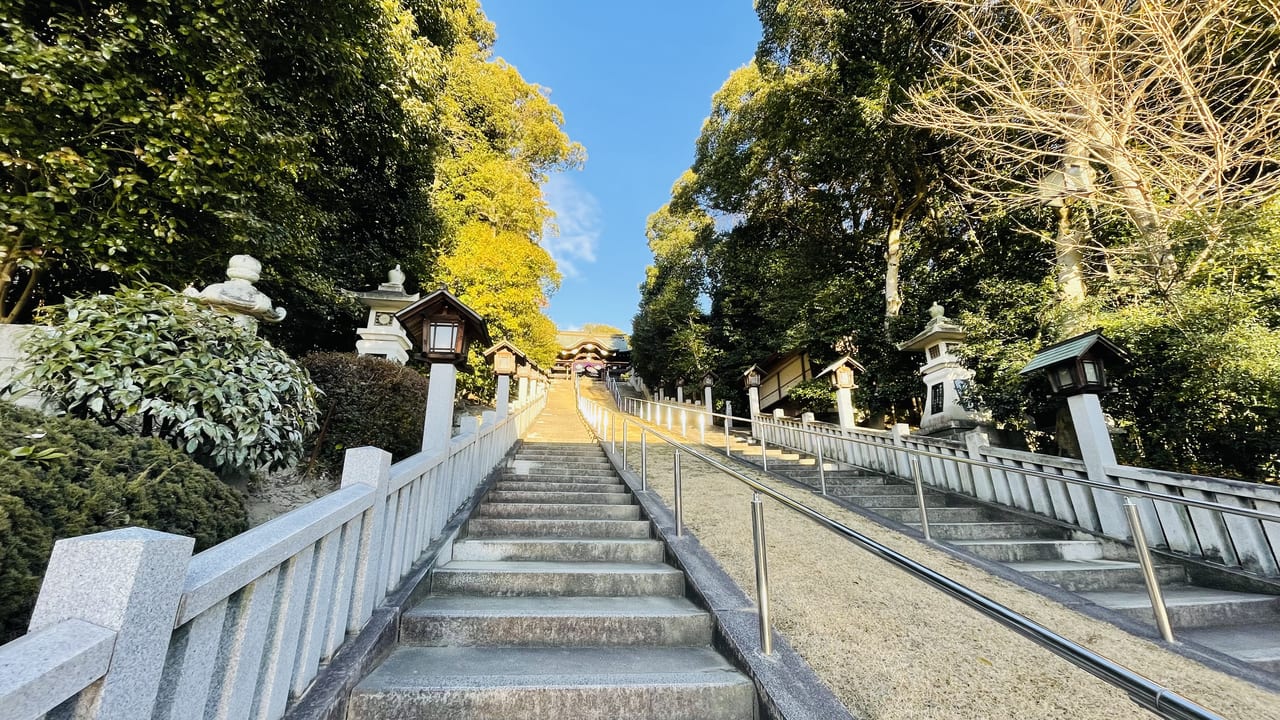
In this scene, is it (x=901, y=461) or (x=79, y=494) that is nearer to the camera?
(x=79, y=494)

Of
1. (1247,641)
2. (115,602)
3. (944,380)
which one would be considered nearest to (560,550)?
(115,602)

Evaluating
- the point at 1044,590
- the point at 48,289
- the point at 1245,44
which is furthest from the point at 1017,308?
the point at 48,289

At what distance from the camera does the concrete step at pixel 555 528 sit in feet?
11.4

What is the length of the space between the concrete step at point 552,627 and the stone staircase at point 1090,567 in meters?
3.01

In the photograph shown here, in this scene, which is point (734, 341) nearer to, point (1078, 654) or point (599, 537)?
point (599, 537)

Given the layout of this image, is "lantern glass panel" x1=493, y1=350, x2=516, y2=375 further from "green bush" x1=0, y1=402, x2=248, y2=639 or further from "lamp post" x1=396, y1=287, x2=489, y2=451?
"green bush" x1=0, y1=402, x2=248, y2=639

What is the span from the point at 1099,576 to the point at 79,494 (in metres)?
6.28

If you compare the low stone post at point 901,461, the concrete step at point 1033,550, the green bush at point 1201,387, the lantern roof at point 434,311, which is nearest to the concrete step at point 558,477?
the lantern roof at point 434,311

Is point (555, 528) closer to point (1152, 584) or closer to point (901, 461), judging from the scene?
point (1152, 584)

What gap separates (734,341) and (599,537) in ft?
43.9

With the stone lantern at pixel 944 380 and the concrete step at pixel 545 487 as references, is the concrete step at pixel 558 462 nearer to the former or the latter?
the concrete step at pixel 545 487

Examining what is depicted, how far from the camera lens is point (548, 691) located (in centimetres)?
179

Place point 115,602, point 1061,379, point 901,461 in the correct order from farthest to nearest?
point 901,461
point 1061,379
point 115,602

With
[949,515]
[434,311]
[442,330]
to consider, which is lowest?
[949,515]
